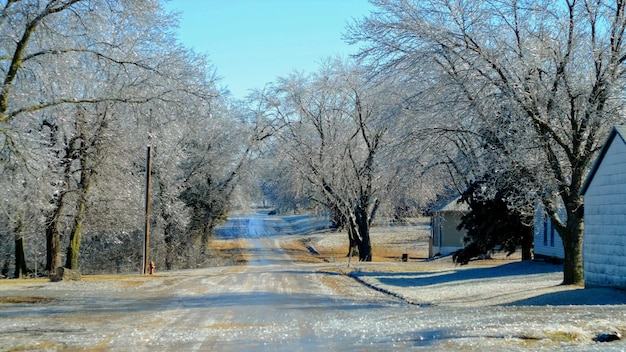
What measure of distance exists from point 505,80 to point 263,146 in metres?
31.2

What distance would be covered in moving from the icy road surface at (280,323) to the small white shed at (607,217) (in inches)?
184

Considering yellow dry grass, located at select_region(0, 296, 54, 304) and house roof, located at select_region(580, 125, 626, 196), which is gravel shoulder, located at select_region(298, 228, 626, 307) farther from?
yellow dry grass, located at select_region(0, 296, 54, 304)

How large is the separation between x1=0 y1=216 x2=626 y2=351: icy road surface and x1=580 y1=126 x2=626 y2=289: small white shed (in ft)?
15.3

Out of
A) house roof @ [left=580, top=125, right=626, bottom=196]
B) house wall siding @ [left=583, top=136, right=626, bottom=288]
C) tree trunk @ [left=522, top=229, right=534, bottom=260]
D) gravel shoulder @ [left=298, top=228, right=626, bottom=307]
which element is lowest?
gravel shoulder @ [left=298, top=228, right=626, bottom=307]

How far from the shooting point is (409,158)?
21.9 metres

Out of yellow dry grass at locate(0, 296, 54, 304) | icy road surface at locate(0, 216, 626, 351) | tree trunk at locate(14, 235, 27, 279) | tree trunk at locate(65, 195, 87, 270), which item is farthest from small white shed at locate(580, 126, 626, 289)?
tree trunk at locate(14, 235, 27, 279)

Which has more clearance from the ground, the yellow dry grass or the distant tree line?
the distant tree line

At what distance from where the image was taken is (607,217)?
17.1 meters

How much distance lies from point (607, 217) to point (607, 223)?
0.51ft

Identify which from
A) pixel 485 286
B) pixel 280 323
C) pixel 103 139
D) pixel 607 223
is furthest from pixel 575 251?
pixel 103 139

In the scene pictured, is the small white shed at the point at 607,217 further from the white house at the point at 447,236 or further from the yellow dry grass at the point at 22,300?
the white house at the point at 447,236

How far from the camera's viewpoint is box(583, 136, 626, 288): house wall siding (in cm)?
1641

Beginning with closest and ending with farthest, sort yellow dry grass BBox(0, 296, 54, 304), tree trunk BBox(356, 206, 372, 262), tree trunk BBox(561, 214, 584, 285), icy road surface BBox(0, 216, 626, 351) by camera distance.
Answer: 1. icy road surface BBox(0, 216, 626, 351)
2. yellow dry grass BBox(0, 296, 54, 304)
3. tree trunk BBox(561, 214, 584, 285)
4. tree trunk BBox(356, 206, 372, 262)

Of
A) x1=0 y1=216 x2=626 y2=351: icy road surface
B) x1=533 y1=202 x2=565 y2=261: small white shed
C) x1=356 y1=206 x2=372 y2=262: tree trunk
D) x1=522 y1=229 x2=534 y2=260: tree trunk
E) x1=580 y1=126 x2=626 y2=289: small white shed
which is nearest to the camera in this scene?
x1=0 y1=216 x2=626 y2=351: icy road surface
